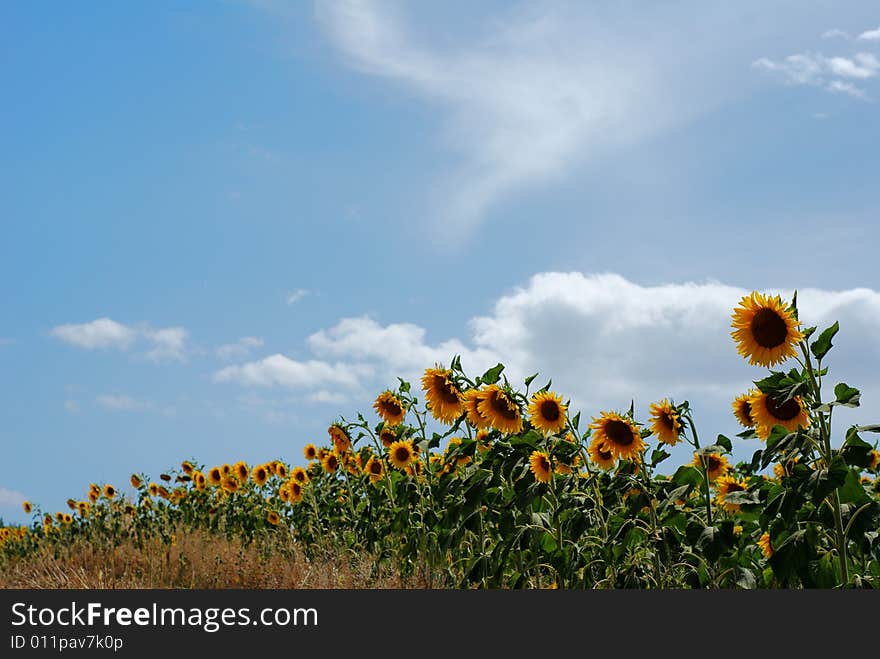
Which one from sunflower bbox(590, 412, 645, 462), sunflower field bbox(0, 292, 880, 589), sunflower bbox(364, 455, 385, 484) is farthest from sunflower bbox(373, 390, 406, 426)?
sunflower bbox(590, 412, 645, 462)

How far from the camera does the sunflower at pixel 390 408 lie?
7.41m

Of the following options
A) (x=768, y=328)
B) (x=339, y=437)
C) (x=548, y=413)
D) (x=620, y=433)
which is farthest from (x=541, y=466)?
(x=339, y=437)

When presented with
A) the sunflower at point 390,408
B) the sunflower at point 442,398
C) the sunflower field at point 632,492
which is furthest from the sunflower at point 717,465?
the sunflower at point 390,408

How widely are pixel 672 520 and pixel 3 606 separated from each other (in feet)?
12.7

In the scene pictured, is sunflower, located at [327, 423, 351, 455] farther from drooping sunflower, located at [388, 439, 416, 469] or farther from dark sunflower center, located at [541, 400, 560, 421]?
dark sunflower center, located at [541, 400, 560, 421]

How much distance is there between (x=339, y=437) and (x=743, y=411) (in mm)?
4429

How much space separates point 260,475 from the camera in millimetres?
12312

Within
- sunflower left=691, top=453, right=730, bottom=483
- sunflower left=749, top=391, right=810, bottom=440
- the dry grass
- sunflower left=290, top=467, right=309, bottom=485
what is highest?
sunflower left=290, top=467, right=309, bottom=485

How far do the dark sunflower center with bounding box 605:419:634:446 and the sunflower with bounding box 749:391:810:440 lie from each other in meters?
0.71

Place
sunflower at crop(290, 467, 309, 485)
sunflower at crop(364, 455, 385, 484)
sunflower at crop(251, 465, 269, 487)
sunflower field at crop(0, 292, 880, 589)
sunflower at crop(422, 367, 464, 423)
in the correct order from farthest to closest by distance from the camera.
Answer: sunflower at crop(251, 465, 269, 487) < sunflower at crop(290, 467, 309, 485) < sunflower at crop(364, 455, 385, 484) < sunflower at crop(422, 367, 464, 423) < sunflower field at crop(0, 292, 880, 589)

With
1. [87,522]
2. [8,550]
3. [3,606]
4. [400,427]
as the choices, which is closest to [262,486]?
[87,522]

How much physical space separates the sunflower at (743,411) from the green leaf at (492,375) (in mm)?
1548

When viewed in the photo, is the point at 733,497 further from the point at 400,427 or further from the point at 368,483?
the point at 368,483

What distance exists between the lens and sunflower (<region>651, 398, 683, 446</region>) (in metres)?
5.47
